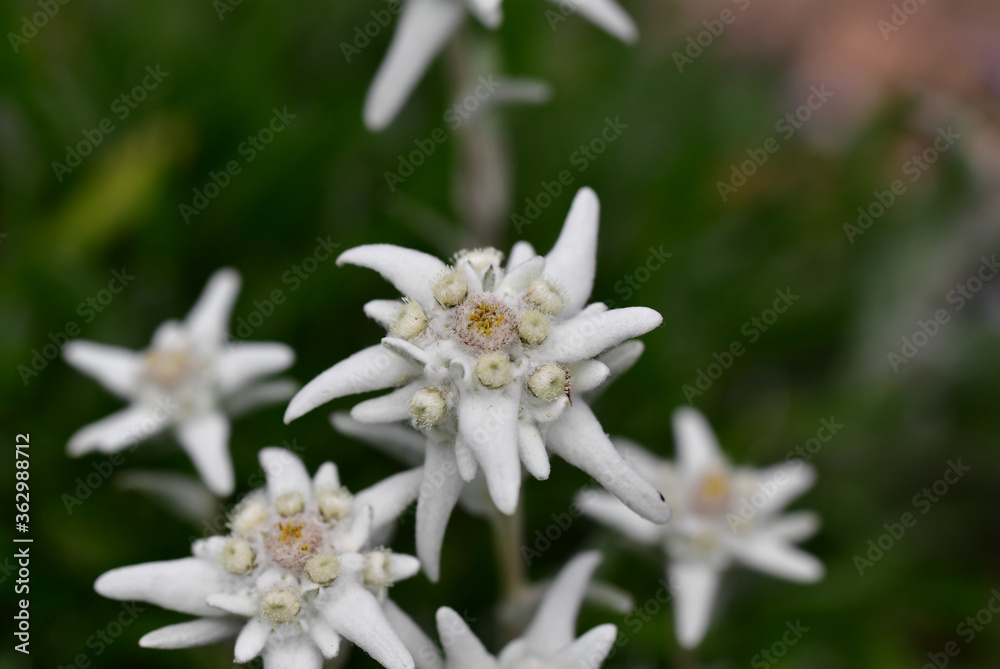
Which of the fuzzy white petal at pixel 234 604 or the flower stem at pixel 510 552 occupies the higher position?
the flower stem at pixel 510 552

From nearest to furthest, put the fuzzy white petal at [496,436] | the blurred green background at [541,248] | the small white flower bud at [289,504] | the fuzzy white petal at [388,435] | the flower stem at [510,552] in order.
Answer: the fuzzy white petal at [496,436]
the small white flower bud at [289,504]
the fuzzy white petal at [388,435]
the flower stem at [510,552]
the blurred green background at [541,248]

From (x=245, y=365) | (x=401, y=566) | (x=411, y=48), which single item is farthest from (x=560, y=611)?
(x=411, y=48)

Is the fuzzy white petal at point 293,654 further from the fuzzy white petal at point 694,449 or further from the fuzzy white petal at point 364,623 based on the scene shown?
the fuzzy white petal at point 694,449

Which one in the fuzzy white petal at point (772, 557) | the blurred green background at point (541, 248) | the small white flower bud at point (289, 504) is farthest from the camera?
the blurred green background at point (541, 248)

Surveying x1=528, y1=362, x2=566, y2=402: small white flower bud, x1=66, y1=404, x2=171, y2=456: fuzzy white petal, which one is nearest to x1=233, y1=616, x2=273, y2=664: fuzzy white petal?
x1=528, y1=362, x2=566, y2=402: small white flower bud

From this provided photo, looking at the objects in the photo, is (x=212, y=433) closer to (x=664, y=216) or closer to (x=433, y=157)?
(x=433, y=157)

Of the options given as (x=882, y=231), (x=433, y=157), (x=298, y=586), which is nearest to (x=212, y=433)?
(x=298, y=586)

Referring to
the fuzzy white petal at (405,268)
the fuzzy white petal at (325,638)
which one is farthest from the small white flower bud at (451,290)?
the fuzzy white petal at (325,638)
